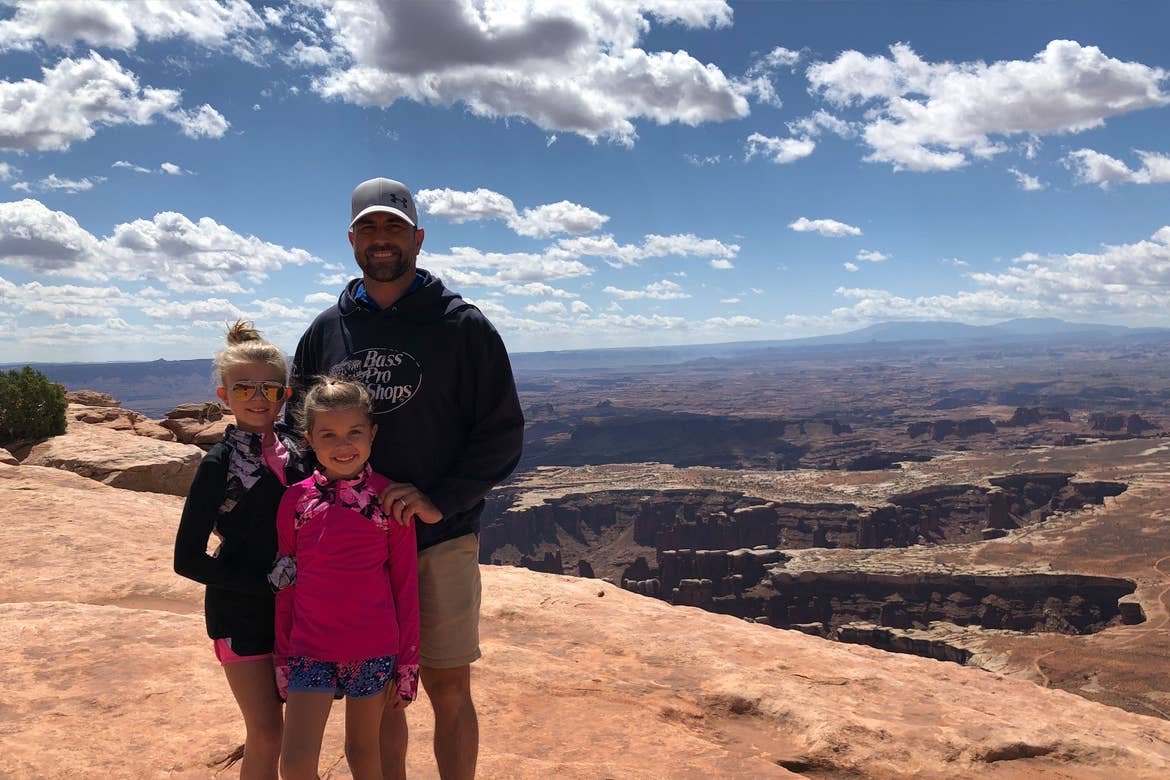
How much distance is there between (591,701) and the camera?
267 inches

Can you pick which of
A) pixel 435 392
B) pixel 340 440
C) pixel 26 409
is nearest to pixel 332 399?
pixel 340 440

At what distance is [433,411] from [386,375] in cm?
32

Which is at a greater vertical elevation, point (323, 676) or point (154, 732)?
point (323, 676)

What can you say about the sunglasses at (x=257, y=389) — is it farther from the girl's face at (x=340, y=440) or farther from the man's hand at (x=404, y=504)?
the man's hand at (x=404, y=504)

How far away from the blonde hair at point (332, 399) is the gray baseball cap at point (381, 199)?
996mm

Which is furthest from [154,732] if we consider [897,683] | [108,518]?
[108,518]

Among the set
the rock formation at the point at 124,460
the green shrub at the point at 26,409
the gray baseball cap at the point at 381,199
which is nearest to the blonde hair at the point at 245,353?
the gray baseball cap at the point at 381,199

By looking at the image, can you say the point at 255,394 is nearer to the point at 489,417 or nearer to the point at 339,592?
the point at 339,592

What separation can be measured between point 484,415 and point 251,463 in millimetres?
1245

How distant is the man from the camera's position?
4301mm

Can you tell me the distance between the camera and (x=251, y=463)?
395 centimetres

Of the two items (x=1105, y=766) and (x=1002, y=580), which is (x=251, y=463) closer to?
(x=1105, y=766)

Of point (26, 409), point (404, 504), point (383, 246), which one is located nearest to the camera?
point (404, 504)

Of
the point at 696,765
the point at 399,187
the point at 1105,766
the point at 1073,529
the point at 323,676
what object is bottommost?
the point at 1073,529
